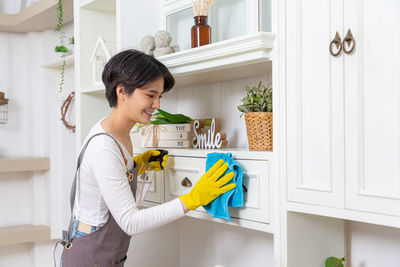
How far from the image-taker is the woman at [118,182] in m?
1.38

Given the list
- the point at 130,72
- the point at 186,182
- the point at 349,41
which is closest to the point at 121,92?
→ the point at 130,72

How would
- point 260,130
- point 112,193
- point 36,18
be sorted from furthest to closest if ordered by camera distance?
point 36,18 < point 260,130 < point 112,193

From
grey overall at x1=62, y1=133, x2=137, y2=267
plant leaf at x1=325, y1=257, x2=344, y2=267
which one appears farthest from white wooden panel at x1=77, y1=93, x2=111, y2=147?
plant leaf at x1=325, y1=257, x2=344, y2=267

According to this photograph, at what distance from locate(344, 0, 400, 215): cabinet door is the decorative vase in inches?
25.1

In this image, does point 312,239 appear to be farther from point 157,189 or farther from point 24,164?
point 24,164

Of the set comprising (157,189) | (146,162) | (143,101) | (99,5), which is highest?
(99,5)

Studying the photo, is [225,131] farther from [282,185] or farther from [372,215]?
[372,215]

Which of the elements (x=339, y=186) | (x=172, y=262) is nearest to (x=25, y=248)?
(x=172, y=262)

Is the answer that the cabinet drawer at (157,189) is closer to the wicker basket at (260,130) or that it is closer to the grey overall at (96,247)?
the grey overall at (96,247)

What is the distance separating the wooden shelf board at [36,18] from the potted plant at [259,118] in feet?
4.61

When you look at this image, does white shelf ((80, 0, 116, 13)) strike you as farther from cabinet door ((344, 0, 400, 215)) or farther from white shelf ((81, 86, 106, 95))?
cabinet door ((344, 0, 400, 215))

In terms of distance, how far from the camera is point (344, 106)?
1.18 m

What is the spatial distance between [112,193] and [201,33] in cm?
72

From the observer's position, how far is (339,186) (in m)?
1.19
